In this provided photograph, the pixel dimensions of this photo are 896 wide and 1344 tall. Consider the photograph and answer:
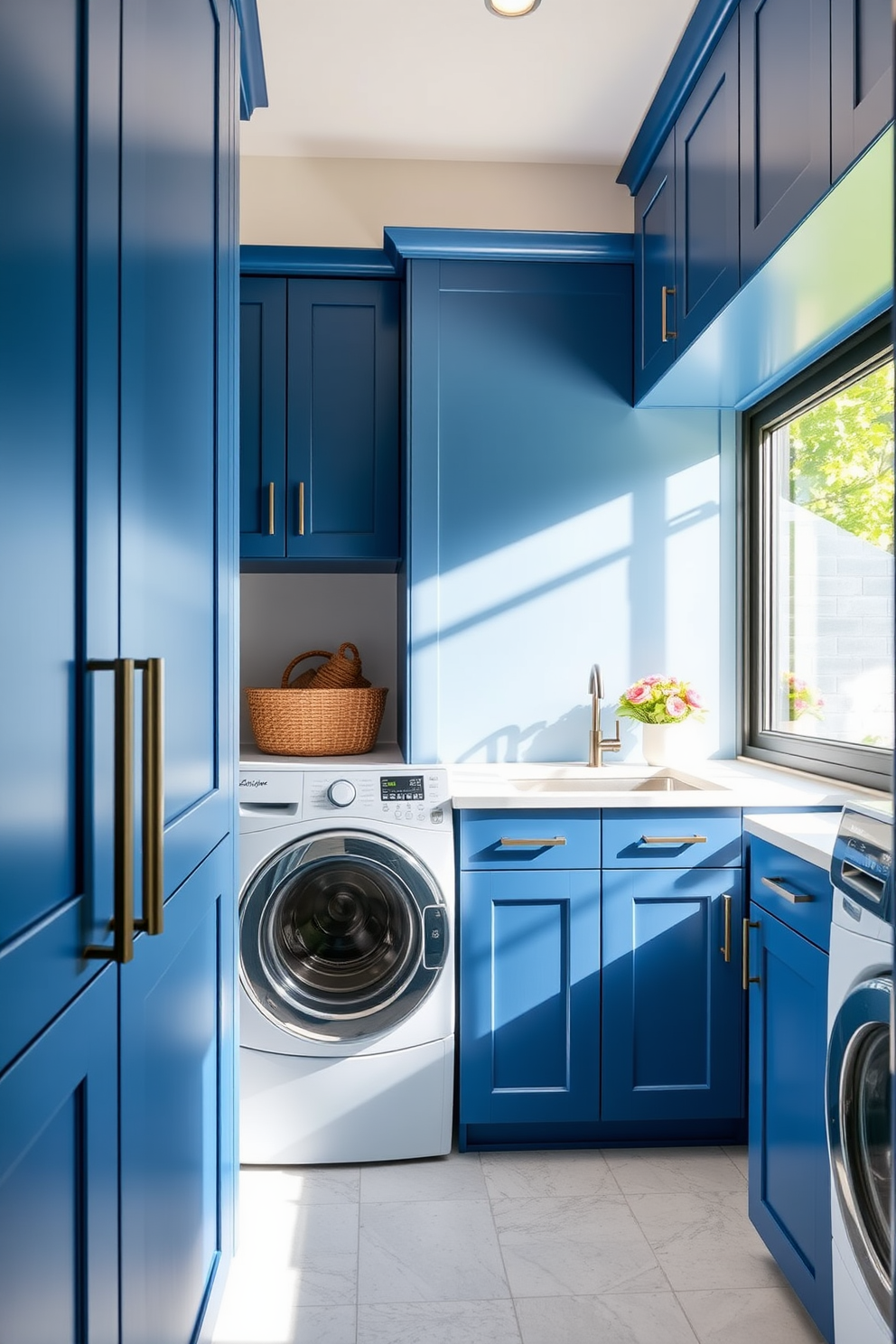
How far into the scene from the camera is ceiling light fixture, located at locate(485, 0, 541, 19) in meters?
2.24

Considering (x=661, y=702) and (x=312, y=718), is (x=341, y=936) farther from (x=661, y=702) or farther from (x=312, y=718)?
(x=661, y=702)

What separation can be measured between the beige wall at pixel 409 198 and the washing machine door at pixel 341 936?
1.93 meters

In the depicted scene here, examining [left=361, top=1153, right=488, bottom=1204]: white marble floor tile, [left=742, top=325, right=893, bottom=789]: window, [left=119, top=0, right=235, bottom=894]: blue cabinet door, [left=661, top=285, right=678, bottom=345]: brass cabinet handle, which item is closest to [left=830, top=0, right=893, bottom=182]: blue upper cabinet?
[left=742, top=325, right=893, bottom=789]: window

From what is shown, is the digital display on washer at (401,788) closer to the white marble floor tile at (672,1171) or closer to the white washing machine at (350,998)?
the white washing machine at (350,998)

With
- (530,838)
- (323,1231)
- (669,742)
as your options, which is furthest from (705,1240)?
(669,742)

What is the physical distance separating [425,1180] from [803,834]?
51.3 inches

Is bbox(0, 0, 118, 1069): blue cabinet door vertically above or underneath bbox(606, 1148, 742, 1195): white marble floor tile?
above

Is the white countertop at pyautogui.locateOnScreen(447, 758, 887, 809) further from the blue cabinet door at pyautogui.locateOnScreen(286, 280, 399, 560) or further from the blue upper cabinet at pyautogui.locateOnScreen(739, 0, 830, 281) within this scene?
the blue upper cabinet at pyautogui.locateOnScreen(739, 0, 830, 281)

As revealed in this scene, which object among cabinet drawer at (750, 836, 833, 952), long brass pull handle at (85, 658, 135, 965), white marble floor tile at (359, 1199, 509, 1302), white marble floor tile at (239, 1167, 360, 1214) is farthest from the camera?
white marble floor tile at (239, 1167, 360, 1214)


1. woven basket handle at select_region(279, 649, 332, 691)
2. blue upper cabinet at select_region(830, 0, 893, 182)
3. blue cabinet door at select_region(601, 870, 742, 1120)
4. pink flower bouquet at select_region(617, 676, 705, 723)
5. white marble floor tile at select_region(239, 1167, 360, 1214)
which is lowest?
white marble floor tile at select_region(239, 1167, 360, 1214)

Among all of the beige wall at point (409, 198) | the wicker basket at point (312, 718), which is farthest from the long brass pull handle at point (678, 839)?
the beige wall at point (409, 198)

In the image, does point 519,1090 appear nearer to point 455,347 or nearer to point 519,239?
point 455,347

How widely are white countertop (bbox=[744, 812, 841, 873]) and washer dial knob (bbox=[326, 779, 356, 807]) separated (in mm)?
945

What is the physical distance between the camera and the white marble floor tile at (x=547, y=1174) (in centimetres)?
222
